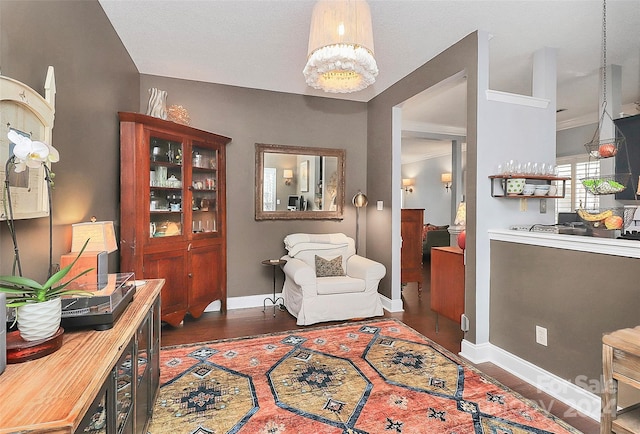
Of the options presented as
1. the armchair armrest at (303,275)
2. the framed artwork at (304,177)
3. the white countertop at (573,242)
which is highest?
the framed artwork at (304,177)

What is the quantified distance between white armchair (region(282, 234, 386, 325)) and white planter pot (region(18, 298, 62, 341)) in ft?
8.19

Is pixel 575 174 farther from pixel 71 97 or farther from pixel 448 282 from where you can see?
pixel 71 97

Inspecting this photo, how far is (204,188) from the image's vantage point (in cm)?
374

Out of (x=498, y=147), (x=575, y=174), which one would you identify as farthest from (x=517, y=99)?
(x=575, y=174)

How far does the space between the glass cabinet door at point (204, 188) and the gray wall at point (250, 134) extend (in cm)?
33

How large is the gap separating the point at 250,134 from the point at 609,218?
3588 mm

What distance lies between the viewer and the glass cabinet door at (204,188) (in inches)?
143

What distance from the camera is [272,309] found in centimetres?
420

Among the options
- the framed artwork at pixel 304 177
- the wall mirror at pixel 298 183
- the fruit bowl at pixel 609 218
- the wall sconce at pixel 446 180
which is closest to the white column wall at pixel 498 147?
the fruit bowl at pixel 609 218

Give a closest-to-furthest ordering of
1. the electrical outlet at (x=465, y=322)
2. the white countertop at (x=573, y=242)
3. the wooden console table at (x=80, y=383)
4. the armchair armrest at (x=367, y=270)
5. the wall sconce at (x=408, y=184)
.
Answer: the wooden console table at (x=80, y=383)
the white countertop at (x=573, y=242)
the electrical outlet at (x=465, y=322)
the armchair armrest at (x=367, y=270)
the wall sconce at (x=408, y=184)

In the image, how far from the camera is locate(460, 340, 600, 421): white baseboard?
2068 millimetres

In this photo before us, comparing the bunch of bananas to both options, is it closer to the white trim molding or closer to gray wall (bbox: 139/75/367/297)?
the white trim molding

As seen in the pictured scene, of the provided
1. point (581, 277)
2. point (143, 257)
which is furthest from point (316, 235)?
point (581, 277)

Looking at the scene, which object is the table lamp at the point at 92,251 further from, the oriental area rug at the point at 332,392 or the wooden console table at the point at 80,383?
the oriental area rug at the point at 332,392
